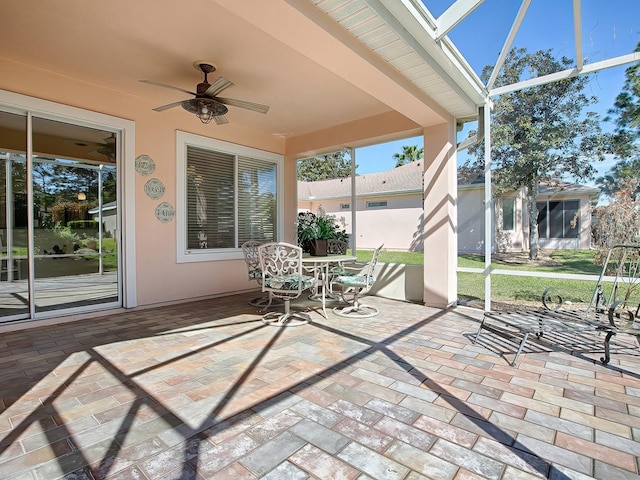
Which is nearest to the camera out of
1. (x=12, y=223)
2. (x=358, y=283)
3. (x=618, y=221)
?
(x=618, y=221)

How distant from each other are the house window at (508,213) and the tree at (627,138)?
968mm

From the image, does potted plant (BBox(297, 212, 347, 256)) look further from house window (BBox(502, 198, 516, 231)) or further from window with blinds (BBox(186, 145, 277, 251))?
house window (BBox(502, 198, 516, 231))

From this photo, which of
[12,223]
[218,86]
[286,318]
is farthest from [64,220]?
[286,318]

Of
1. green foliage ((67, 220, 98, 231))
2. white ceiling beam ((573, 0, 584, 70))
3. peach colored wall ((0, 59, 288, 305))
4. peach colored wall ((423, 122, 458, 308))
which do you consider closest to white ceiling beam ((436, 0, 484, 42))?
white ceiling beam ((573, 0, 584, 70))

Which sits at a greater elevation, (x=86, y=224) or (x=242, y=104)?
(x=242, y=104)

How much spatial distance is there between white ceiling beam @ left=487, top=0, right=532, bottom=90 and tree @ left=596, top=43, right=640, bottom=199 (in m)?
1.28

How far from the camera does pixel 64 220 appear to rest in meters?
5.01

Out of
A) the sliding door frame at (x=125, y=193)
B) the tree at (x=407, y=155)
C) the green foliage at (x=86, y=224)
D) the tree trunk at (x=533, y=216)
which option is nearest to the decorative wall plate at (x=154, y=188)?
the sliding door frame at (x=125, y=193)

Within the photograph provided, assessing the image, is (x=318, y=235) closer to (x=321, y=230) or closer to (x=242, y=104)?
(x=321, y=230)

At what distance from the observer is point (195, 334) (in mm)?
3494

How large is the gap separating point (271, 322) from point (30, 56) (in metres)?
3.73

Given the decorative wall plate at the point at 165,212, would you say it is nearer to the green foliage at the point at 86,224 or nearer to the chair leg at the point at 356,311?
the green foliage at the point at 86,224

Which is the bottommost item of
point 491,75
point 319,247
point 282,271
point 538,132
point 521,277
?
point 521,277

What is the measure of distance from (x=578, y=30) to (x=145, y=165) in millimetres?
5172
